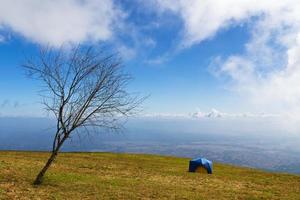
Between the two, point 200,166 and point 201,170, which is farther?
point 200,166

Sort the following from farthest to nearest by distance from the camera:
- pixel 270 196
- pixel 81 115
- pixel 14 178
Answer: pixel 270 196, pixel 14 178, pixel 81 115

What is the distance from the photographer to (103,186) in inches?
1127

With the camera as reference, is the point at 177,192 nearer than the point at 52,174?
Yes

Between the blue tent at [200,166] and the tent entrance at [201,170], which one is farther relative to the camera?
the blue tent at [200,166]

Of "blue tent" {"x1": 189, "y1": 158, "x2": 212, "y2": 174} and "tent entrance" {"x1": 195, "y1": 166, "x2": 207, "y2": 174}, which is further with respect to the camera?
"blue tent" {"x1": 189, "y1": 158, "x2": 212, "y2": 174}

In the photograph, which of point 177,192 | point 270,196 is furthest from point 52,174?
point 270,196

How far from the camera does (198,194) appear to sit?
28.7m

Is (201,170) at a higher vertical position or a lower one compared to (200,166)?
lower

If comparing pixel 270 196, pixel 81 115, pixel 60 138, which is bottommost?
pixel 270 196

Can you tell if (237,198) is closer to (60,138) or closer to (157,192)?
(157,192)

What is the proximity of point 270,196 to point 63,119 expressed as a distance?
63.5 ft

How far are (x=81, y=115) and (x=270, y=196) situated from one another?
719 inches

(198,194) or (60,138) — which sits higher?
(60,138)

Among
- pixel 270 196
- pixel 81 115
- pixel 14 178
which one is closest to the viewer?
pixel 81 115
